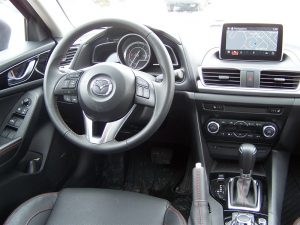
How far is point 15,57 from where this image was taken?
1.73 metres

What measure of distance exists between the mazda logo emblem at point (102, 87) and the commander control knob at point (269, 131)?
732 millimetres

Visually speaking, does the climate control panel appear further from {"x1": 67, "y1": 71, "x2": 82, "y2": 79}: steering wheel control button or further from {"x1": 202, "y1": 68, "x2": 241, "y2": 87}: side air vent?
{"x1": 67, "y1": 71, "x2": 82, "y2": 79}: steering wheel control button

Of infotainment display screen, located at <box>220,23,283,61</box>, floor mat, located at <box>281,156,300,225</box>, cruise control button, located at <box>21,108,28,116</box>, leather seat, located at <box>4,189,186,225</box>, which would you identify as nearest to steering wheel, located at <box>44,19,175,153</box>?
leather seat, located at <box>4,189,186,225</box>

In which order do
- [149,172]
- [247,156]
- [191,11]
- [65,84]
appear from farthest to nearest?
[149,172]
[191,11]
[247,156]
[65,84]

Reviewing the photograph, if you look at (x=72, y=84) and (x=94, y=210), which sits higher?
(x=72, y=84)

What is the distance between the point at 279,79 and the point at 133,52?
591 mm

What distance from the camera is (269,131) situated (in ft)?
5.87

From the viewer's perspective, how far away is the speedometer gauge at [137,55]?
1712mm

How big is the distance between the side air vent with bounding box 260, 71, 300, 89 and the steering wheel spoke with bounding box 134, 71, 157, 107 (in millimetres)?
494

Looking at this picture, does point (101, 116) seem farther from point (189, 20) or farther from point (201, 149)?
point (189, 20)

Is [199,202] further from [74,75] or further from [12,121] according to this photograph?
[12,121]

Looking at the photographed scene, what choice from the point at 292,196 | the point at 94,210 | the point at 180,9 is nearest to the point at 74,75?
the point at 94,210

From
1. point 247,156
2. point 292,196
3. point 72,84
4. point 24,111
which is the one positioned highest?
point 72,84

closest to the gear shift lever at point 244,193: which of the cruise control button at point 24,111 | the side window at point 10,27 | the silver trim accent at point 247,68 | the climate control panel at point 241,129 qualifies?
the climate control panel at point 241,129
